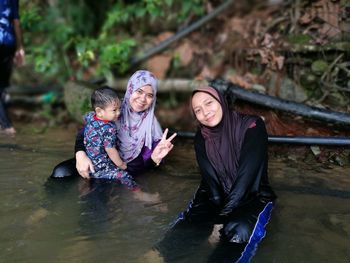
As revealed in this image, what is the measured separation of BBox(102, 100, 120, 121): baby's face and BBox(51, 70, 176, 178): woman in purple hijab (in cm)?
35

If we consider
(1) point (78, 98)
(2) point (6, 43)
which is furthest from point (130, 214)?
(2) point (6, 43)

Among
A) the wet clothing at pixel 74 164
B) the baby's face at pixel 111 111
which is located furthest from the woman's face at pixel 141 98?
the wet clothing at pixel 74 164

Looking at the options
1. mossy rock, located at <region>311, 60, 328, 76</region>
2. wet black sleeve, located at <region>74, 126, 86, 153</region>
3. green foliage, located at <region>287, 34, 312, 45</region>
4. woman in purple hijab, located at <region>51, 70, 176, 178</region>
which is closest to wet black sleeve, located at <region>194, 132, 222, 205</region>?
woman in purple hijab, located at <region>51, 70, 176, 178</region>

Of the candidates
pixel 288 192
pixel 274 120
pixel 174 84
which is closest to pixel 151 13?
pixel 174 84

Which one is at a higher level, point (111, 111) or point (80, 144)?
point (111, 111)

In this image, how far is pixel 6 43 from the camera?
19.4ft

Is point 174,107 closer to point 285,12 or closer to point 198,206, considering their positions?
point 285,12

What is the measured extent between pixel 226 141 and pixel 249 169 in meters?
0.32

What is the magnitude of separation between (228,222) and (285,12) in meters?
4.47

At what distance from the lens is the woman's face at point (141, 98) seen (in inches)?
169

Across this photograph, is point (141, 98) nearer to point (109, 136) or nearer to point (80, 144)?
point (109, 136)

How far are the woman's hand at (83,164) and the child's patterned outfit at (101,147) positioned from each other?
0.06m

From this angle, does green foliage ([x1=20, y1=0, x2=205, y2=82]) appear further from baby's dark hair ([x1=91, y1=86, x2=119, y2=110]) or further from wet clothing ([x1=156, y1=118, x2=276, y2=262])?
wet clothing ([x1=156, y1=118, x2=276, y2=262])

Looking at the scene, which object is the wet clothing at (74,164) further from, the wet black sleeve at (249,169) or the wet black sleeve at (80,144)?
the wet black sleeve at (249,169)
